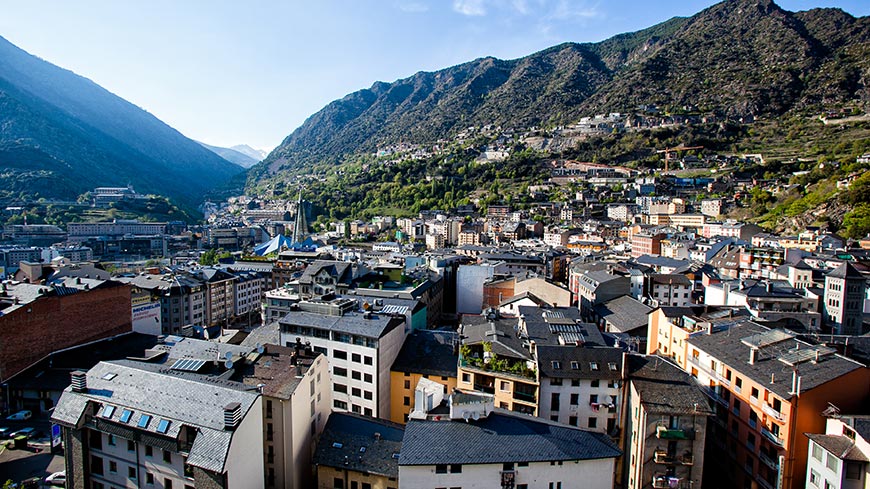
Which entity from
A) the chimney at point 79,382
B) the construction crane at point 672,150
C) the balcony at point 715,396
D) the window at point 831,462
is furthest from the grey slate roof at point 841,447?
the construction crane at point 672,150

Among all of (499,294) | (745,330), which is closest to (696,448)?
(745,330)

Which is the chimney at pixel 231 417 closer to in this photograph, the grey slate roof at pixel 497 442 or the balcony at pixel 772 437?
the grey slate roof at pixel 497 442

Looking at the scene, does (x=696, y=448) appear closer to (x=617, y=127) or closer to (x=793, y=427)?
(x=793, y=427)

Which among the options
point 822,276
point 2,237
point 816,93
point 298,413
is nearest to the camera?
point 298,413

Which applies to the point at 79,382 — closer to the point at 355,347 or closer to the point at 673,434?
the point at 355,347

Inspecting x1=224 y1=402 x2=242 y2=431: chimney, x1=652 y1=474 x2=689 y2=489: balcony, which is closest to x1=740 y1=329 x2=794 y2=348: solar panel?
x1=652 y1=474 x2=689 y2=489: balcony

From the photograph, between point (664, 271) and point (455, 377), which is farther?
point (664, 271)

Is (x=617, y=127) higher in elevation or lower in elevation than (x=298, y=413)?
higher
